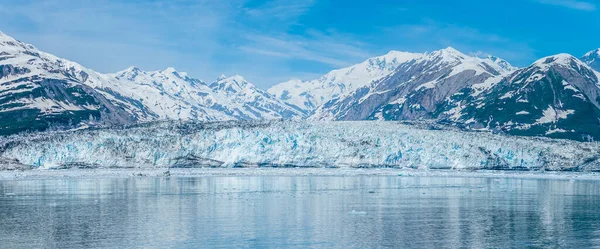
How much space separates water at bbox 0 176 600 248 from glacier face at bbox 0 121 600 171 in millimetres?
21543

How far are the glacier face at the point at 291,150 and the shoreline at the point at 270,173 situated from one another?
1.55m

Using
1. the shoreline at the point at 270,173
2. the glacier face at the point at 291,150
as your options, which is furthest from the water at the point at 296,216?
the glacier face at the point at 291,150

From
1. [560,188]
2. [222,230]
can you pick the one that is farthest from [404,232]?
[560,188]

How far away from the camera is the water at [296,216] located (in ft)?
90.6

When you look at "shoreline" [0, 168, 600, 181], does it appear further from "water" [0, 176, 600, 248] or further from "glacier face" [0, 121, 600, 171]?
"water" [0, 176, 600, 248]

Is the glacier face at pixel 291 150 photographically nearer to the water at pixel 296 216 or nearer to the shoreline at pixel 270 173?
the shoreline at pixel 270 173

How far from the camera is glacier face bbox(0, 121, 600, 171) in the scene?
7831 cm

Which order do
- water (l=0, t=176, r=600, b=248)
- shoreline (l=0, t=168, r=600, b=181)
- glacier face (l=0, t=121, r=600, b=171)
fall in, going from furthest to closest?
glacier face (l=0, t=121, r=600, b=171) → shoreline (l=0, t=168, r=600, b=181) → water (l=0, t=176, r=600, b=248)

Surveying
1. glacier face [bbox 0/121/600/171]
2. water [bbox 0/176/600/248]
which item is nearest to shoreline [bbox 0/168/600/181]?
glacier face [bbox 0/121/600/171]

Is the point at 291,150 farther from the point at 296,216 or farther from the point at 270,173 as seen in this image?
the point at 296,216

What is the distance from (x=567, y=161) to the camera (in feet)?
266

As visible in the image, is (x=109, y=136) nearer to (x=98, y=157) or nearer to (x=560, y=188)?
(x=98, y=157)

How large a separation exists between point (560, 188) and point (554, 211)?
20764mm

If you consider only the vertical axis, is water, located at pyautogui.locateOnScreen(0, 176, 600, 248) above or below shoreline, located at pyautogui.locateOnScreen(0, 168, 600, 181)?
below
